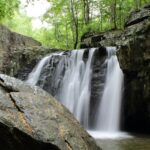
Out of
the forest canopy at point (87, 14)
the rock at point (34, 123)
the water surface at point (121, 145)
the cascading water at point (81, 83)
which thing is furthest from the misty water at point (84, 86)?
the forest canopy at point (87, 14)

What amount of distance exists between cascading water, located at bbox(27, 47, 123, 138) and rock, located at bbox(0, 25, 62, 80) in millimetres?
1272

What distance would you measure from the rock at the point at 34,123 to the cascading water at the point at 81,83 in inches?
296

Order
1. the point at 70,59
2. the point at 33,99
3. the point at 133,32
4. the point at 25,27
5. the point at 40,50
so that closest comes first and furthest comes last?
the point at 33,99
the point at 133,32
the point at 70,59
the point at 40,50
the point at 25,27

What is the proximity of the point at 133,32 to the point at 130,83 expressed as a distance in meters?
1.97

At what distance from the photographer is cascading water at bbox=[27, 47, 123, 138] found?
13.1 metres

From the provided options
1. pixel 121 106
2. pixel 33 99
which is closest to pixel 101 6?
pixel 121 106

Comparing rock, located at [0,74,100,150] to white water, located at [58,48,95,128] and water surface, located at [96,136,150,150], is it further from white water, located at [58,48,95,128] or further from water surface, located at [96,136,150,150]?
white water, located at [58,48,95,128]

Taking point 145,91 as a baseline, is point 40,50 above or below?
above

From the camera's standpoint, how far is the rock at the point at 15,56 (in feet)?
62.4

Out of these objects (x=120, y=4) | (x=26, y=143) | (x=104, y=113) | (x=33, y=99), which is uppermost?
(x=120, y=4)

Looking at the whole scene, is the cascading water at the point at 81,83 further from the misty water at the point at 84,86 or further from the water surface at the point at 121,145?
the water surface at the point at 121,145

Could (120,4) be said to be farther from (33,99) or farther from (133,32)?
(33,99)

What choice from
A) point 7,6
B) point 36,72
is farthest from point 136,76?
point 7,6

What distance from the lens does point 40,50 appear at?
64.7 feet
